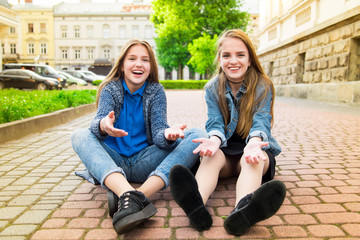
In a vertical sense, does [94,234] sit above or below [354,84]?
below

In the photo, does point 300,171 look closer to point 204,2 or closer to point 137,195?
point 137,195

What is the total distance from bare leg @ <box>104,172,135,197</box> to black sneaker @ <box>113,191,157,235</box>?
0.35 ft

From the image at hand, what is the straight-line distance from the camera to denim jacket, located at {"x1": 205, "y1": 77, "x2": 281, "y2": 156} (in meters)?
2.48

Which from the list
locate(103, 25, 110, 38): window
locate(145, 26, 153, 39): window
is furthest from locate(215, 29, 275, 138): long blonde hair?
locate(103, 25, 110, 38): window

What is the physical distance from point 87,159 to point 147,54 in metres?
0.96

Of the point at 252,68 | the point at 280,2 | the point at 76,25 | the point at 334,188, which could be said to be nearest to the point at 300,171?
the point at 334,188

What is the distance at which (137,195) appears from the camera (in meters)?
1.95

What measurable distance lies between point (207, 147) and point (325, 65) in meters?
9.86

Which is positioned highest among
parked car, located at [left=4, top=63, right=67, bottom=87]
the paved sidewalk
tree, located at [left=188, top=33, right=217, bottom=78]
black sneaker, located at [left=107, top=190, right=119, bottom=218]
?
tree, located at [left=188, top=33, right=217, bottom=78]

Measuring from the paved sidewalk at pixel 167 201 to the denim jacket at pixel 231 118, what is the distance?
1.39 feet

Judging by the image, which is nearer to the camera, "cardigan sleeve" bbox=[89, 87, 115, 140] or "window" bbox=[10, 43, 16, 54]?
"cardigan sleeve" bbox=[89, 87, 115, 140]

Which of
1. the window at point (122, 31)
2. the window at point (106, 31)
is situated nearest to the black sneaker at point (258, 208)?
the window at point (122, 31)

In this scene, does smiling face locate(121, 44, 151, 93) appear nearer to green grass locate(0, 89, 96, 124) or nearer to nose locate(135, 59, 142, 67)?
nose locate(135, 59, 142, 67)

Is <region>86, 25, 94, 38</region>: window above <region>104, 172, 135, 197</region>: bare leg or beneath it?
above
